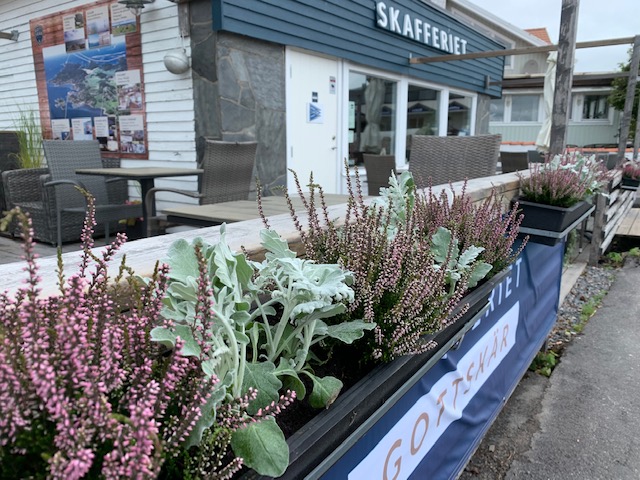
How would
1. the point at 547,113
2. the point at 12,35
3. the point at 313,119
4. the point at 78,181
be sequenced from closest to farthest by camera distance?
the point at 78,181
the point at 547,113
the point at 313,119
the point at 12,35

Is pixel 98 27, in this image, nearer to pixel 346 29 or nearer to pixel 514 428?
pixel 346 29

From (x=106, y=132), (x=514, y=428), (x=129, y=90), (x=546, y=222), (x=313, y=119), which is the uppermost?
(x=129, y=90)

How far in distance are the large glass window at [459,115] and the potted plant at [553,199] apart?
7594mm

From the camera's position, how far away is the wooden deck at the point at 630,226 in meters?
6.04

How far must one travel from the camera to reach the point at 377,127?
26.9 feet

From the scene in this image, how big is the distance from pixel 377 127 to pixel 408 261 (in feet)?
23.6

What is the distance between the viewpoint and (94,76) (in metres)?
5.78

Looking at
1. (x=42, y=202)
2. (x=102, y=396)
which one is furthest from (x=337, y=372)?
(x=42, y=202)

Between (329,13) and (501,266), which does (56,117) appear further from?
(501,266)

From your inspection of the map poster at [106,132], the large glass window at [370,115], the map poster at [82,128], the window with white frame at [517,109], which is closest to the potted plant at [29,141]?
the map poster at [82,128]

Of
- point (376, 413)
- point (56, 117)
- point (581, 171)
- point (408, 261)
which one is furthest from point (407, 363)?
point (56, 117)

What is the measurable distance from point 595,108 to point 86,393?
24790 millimetres

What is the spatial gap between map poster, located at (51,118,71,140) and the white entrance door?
9.33ft

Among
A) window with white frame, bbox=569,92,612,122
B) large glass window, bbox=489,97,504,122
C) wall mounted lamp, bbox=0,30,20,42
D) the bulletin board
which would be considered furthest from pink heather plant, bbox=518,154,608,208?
window with white frame, bbox=569,92,612,122
